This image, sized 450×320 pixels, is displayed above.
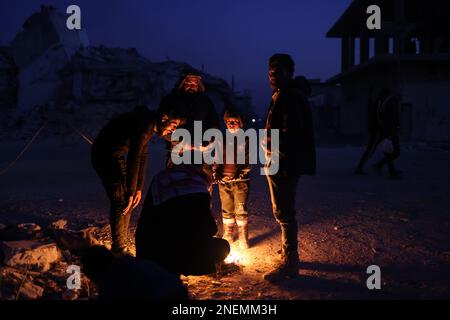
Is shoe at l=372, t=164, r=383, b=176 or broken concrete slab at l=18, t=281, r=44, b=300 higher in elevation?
broken concrete slab at l=18, t=281, r=44, b=300

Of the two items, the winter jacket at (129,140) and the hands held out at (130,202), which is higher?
the winter jacket at (129,140)

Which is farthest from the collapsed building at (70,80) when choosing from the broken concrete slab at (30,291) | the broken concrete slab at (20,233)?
the broken concrete slab at (30,291)

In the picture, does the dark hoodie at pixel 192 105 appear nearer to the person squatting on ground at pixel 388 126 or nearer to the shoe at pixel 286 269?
the shoe at pixel 286 269

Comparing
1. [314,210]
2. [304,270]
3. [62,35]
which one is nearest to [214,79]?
[62,35]

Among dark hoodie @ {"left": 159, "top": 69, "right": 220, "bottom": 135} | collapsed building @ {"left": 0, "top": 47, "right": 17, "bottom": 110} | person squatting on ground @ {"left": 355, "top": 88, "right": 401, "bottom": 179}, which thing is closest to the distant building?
person squatting on ground @ {"left": 355, "top": 88, "right": 401, "bottom": 179}

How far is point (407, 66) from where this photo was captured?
61.3ft

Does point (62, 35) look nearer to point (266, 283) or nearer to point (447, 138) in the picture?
point (447, 138)

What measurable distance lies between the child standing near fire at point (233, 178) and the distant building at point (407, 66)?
46.1ft

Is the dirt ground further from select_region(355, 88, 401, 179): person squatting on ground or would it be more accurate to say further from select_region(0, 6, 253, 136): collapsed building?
select_region(0, 6, 253, 136): collapsed building

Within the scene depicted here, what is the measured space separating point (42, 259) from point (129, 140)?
4.83 ft

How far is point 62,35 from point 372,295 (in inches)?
1293

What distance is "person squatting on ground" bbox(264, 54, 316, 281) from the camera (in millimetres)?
3838

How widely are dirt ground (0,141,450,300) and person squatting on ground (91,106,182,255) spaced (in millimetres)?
1040

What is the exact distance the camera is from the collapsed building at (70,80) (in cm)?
2816
